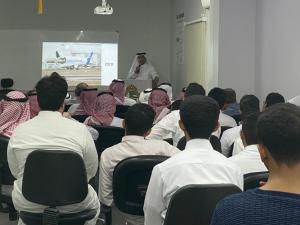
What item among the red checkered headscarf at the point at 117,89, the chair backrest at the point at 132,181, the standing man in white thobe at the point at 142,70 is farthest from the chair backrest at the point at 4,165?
the standing man in white thobe at the point at 142,70

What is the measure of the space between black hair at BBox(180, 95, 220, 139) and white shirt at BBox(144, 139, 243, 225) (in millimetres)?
94

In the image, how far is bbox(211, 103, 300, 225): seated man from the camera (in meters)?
1.03

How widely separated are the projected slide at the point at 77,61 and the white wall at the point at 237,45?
4164 millimetres

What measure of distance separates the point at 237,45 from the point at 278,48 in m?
0.78

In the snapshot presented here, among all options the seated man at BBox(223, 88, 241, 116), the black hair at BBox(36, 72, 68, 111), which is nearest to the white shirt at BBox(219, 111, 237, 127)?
the seated man at BBox(223, 88, 241, 116)

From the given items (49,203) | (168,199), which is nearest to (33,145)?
(49,203)

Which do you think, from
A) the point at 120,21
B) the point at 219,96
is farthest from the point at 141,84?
the point at 219,96

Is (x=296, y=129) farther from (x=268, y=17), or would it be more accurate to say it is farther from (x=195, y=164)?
(x=268, y=17)

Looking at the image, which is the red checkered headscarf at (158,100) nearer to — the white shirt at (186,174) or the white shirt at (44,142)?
the white shirt at (44,142)

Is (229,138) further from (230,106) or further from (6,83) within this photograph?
(6,83)

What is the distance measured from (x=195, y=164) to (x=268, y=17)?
453 centimetres

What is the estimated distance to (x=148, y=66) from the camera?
10.0 meters

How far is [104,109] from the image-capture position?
4906mm

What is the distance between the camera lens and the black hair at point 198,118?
1.95 metres
